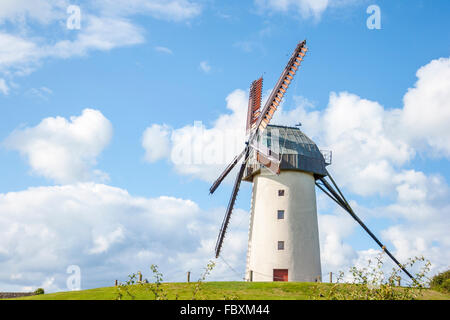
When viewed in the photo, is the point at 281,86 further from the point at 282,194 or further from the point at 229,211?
the point at 229,211

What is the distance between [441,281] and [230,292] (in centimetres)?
2323

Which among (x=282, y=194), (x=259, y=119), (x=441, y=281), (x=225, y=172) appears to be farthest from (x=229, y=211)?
(x=441, y=281)

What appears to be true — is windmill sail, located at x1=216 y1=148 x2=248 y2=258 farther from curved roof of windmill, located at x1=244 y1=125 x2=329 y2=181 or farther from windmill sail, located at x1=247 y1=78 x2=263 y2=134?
windmill sail, located at x1=247 y1=78 x2=263 y2=134

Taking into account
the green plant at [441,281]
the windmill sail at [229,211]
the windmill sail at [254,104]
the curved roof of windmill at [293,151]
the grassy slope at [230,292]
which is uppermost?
the windmill sail at [254,104]

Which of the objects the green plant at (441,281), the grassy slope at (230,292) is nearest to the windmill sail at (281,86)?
the grassy slope at (230,292)

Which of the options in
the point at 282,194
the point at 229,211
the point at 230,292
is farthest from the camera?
the point at 229,211

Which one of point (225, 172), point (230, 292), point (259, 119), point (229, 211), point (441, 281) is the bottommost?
point (230, 292)

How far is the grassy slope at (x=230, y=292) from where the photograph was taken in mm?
33250

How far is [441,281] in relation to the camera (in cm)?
4834

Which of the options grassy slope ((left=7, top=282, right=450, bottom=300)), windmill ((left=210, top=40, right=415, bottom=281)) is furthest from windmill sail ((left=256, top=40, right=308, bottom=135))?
grassy slope ((left=7, top=282, right=450, bottom=300))

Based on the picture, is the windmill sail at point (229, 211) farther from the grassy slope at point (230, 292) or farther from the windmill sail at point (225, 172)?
the grassy slope at point (230, 292)
